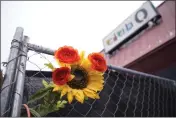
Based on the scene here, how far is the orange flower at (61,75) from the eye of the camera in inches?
27.4

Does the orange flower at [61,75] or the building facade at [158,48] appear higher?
the building facade at [158,48]

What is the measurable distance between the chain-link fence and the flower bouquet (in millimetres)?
86

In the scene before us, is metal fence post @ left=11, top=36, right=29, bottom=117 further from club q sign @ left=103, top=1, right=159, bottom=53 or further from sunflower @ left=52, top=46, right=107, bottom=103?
club q sign @ left=103, top=1, right=159, bottom=53

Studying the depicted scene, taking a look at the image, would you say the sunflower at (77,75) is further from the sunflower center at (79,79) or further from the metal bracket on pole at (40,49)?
the metal bracket on pole at (40,49)

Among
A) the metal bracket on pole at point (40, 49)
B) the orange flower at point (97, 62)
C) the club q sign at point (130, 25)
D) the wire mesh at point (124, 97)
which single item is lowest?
the wire mesh at point (124, 97)

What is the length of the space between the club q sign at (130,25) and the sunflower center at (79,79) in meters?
4.12

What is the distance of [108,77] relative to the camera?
4.49ft

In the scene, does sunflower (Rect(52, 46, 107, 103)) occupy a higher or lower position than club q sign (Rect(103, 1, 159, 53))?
lower

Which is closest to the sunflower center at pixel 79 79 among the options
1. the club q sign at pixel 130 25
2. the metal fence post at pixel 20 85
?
the metal fence post at pixel 20 85

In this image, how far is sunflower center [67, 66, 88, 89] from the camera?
750 millimetres

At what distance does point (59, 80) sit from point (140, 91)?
101 centimetres

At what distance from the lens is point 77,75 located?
78cm

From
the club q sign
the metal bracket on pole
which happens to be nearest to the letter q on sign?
the club q sign

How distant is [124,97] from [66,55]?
792mm
